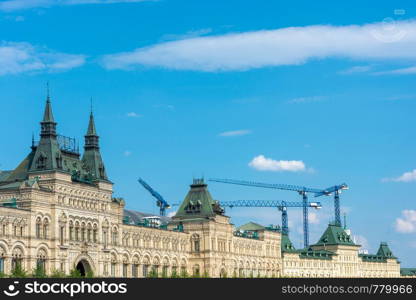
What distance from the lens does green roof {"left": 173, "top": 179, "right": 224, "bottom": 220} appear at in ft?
611

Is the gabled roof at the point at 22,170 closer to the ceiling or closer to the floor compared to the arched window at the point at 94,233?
closer to the ceiling

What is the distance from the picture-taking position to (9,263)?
430 feet

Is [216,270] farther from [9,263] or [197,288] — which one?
[197,288]

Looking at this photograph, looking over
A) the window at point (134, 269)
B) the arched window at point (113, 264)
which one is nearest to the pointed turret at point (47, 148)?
the arched window at point (113, 264)

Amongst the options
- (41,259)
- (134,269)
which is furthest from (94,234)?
(134,269)

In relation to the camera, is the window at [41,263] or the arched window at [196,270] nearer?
the window at [41,263]

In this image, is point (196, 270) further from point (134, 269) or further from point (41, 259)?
point (41, 259)

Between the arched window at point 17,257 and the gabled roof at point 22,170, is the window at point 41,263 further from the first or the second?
the gabled roof at point 22,170

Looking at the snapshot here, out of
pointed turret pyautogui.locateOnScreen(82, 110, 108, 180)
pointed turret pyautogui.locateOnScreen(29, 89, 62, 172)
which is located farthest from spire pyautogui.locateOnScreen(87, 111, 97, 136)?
pointed turret pyautogui.locateOnScreen(29, 89, 62, 172)

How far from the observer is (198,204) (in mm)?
187500

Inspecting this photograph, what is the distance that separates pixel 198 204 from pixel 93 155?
37920mm

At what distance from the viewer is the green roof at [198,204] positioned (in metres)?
186

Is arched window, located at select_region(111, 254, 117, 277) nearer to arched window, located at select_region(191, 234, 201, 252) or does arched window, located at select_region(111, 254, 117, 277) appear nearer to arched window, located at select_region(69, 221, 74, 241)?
arched window, located at select_region(69, 221, 74, 241)

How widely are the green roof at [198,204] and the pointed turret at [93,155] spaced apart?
35.9 meters
